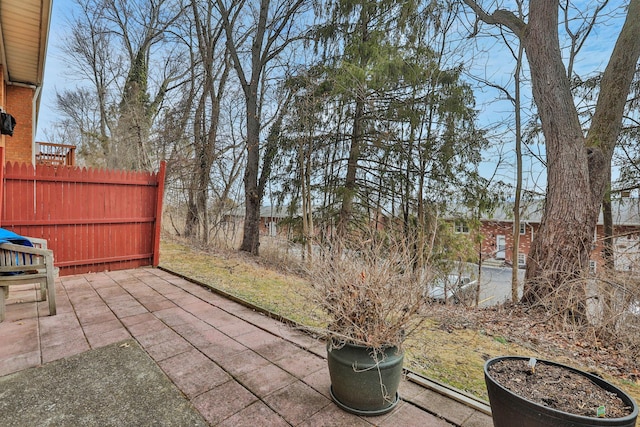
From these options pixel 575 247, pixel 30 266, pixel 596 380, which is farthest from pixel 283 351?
pixel 575 247

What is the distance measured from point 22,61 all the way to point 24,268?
17.7 ft

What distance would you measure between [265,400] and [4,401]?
1407mm

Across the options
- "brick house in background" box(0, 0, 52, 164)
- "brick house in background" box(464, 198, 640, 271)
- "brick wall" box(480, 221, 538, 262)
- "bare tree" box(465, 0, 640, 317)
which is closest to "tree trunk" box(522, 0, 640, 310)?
"bare tree" box(465, 0, 640, 317)

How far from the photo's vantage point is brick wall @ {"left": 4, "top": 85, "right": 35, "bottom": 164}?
7262mm

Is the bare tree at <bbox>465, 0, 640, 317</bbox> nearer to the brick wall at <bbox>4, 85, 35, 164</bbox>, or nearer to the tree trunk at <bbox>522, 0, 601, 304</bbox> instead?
the tree trunk at <bbox>522, 0, 601, 304</bbox>

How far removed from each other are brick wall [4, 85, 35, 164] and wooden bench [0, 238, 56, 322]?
608 cm

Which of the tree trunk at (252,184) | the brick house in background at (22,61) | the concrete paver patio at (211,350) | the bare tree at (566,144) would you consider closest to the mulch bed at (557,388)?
the concrete paver patio at (211,350)

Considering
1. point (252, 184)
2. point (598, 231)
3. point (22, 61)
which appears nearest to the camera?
point (22, 61)

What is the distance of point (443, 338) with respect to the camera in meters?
3.21

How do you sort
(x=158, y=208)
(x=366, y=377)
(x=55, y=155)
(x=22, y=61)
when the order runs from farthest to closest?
(x=55, y=155) < (x=22, y=61) < (x=158, y=208) < (x=366, y=377)

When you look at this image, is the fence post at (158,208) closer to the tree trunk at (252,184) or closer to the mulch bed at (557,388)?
the tree trunk at (252,184)

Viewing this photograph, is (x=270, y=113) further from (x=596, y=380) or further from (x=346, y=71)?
(x=596, y=380)

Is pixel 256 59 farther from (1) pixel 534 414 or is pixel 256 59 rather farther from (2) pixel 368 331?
(1) pixel 534 414

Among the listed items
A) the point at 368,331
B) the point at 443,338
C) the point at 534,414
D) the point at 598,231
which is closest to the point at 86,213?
the point at 368,331
